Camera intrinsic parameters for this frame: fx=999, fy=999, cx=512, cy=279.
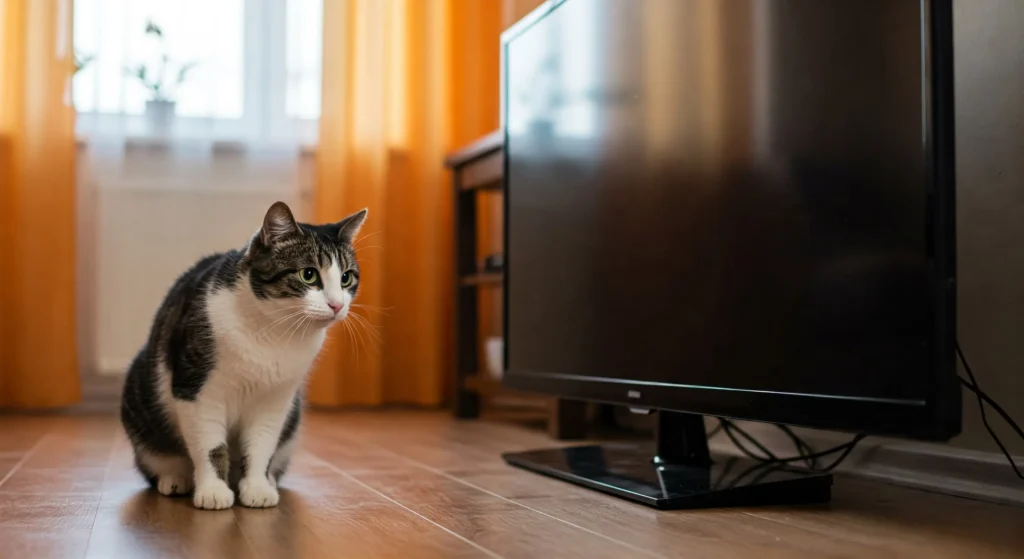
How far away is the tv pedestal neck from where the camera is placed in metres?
1.44

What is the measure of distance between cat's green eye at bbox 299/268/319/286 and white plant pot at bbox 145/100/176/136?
1.97 metres

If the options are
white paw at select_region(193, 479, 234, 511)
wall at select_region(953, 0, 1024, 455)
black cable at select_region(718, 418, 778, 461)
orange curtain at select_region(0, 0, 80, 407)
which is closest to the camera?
white paw at select_region(193, 479, 234, 511)

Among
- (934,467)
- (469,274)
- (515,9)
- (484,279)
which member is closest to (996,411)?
(934,467)

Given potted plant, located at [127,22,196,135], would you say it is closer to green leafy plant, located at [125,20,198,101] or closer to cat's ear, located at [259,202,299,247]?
green leafy plant, located at [125,20,198,101]

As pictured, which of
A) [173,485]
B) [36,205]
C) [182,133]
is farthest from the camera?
[182,133]

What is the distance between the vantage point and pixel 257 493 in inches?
57.5

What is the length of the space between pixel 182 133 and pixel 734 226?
2300 millimetres

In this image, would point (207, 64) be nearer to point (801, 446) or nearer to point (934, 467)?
point (801, 446)

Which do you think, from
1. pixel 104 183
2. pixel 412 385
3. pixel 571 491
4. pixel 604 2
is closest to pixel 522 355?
pixel 571 491

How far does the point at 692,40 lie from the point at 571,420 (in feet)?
4.01

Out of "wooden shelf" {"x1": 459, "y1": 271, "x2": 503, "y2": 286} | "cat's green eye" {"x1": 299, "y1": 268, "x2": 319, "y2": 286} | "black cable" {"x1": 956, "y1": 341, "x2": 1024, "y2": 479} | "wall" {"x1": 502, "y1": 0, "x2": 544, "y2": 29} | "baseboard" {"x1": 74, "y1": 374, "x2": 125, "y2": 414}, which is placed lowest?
"baseboard" {"x1": 74, "y1": 374, "x2": 125, "y2": 414}

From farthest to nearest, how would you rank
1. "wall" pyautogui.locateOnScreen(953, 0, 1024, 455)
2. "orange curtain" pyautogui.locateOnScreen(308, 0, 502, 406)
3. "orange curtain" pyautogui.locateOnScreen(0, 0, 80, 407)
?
"orange curtain" pyautogui.locateOnScreen(308, 0, 502, 406) → "orange curtain" pyautogui.locateOnScreen(0, 0, 80, 407) → "wall" pyautogui.locateOnScreen(953, 0, 1024, 455)

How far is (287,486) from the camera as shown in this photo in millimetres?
A: 1671

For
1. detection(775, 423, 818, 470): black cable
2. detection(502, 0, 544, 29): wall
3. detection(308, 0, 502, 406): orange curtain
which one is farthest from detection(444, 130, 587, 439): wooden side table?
detection(775, 423, 818, 470): black cable
